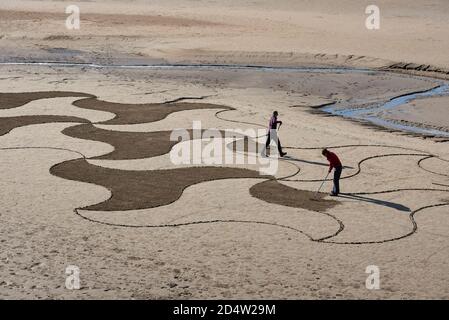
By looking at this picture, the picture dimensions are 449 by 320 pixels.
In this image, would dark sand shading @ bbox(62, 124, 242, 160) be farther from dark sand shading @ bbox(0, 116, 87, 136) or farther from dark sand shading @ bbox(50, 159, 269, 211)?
dark sand shading @ bbox(50, 159, 269, 211)

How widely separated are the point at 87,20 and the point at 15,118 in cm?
2496

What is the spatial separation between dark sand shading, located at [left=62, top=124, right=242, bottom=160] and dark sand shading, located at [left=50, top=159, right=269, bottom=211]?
1623 millimetres

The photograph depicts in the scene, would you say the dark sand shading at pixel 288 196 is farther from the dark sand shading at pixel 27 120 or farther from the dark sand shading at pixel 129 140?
the dark sand shading at pixel 27 120

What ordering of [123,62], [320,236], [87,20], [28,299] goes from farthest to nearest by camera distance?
1. [87,20]
2. [123,62]
3. [320,236]
4. [28,299]

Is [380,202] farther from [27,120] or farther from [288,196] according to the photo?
[27,120]

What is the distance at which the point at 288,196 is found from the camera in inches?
941

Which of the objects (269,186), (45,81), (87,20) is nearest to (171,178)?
(269,186)

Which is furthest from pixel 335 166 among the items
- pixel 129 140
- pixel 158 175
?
pixel 129 140

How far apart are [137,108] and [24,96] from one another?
5339 millimetres

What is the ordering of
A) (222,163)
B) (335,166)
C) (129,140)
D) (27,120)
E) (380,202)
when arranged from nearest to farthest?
(380,202) < (335,166) < (222,163) < (129,140) < (27,120)

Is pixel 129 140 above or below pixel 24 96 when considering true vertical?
below

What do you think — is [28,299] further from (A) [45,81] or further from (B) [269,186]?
(A) [45,81]

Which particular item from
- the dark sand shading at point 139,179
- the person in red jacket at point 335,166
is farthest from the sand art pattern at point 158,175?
the person in red jacket at point 335,166

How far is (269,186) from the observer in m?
24.8
